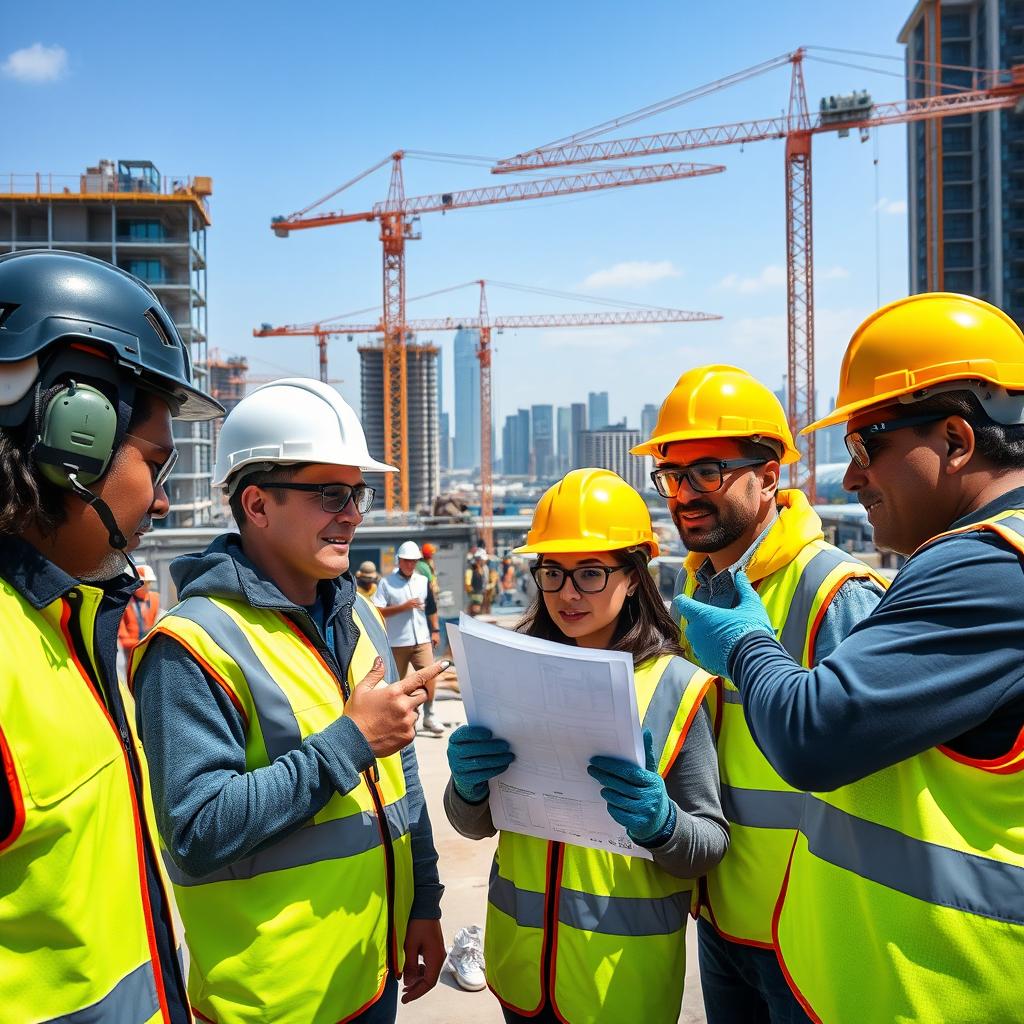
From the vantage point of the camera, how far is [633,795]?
1843mm

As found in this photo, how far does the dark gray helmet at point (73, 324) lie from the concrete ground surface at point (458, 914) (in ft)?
5.87

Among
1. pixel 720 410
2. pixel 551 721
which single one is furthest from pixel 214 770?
pixel 720 410

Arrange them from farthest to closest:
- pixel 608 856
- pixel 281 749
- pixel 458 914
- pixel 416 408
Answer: pixel 416 408 → pixel 458 914 → pixel 608 856 → pixel 281 749

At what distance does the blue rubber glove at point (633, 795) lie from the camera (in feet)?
6.04

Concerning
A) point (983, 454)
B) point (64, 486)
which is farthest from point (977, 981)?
point (64, 486)

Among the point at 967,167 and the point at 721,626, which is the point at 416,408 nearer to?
the point at 967,167

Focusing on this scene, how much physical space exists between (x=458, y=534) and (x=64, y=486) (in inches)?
1350

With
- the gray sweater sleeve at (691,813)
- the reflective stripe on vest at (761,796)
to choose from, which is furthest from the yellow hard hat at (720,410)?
the gray sweater sleeve at (691,813)

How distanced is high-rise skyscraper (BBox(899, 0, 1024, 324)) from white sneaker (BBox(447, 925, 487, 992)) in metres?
56.3

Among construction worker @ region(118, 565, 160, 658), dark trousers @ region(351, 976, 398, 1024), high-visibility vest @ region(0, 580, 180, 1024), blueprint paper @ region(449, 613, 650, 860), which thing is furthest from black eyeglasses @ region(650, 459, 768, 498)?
construction worker @ region(118, 565, 160, 658)

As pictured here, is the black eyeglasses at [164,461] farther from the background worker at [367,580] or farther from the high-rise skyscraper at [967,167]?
the high-rise skyscraper at [967,167]

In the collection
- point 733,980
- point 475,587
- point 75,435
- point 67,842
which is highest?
point 75,435

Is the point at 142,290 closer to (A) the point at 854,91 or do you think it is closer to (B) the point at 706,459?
(B) the point at 706,459

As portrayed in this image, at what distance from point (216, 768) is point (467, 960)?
2459 millimetres
